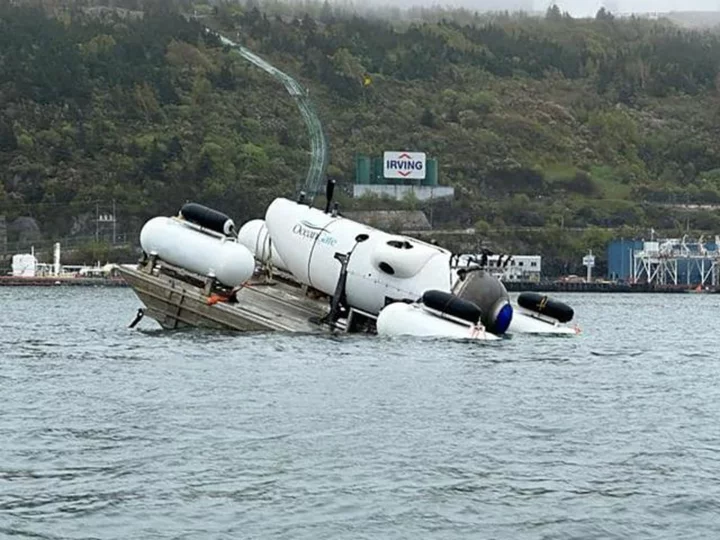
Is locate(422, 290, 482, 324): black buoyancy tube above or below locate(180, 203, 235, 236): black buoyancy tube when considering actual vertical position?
below

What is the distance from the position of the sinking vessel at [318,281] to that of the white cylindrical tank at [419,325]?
0.03 m

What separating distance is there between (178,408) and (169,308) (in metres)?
17.6

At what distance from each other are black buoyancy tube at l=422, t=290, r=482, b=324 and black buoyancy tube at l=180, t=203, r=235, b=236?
730 centimetres

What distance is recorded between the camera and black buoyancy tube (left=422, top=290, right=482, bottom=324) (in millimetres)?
50438

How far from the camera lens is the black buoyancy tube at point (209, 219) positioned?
54.5m

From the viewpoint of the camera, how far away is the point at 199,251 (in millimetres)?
53562

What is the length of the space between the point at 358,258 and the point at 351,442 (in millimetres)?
20930

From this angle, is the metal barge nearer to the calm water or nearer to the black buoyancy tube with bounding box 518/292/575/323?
the calm water

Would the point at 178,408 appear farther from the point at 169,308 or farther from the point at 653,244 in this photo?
the point at 653,244

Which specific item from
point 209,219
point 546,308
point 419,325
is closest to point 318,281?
point 209,219

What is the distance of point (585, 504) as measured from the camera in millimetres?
27141

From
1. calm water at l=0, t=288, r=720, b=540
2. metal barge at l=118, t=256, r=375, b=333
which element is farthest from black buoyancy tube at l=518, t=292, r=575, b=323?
metal barge at l=118, t=256, r=375, b=333

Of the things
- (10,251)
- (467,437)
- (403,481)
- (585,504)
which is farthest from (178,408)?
(10,251)

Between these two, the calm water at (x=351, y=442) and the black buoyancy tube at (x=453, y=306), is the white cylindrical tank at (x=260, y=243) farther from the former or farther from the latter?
the black buoyancy tube at (x=453, y=306)
